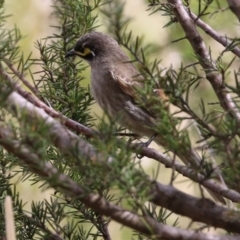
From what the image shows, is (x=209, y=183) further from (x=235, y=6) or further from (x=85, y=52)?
(x=85, y=52)

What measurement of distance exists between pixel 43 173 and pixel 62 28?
0.68 meters

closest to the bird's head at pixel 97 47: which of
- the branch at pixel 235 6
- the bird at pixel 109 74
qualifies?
the bird at pixel 109 74

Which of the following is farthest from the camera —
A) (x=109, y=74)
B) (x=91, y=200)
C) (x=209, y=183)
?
(x=109, y=74)

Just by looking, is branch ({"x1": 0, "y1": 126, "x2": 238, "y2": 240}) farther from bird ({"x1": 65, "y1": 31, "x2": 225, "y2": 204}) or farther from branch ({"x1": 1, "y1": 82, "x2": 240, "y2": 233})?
bird ({"x1": 65, "y1": 31, "x2": 225, "y2": 204})

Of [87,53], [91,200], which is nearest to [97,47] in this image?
[87,53]

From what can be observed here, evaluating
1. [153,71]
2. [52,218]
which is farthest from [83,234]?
[153,71]

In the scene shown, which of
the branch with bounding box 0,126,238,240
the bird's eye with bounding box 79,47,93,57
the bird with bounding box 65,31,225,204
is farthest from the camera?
the bird's eye with bounding box 79,47,93,57

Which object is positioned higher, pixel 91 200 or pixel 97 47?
pixel 97 47

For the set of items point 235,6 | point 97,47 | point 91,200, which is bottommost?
point 91,200

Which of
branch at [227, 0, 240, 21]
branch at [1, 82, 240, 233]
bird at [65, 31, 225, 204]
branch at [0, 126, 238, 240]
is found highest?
bird at [65, 31, 225, 204]

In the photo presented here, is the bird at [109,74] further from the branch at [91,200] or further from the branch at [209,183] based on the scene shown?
the branch at [91,200]

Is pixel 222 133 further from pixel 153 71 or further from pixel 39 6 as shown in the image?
pixel 39 6

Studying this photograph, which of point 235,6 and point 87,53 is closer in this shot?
point 235,6

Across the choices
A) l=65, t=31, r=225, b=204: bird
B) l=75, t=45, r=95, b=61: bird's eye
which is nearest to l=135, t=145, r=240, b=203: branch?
l=65, t=31, r=225, b=204: bird
